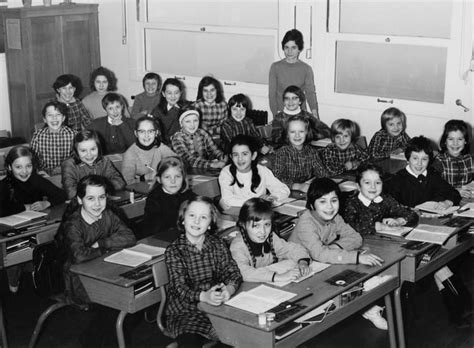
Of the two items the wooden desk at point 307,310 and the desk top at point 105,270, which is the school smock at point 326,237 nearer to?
the wooden desk at point 307,310

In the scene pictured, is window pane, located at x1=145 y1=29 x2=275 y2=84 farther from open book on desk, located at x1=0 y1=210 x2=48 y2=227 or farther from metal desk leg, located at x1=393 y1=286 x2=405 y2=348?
metal desk leg, located at x1=393 y1=286 x2=405 y2=348

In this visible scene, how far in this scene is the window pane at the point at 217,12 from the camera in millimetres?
8695

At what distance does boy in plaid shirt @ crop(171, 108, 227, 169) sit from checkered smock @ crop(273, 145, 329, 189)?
23.7 inches

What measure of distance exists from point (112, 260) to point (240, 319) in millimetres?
1054

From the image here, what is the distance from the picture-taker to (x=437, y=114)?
761cm

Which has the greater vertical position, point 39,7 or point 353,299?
point 39,7

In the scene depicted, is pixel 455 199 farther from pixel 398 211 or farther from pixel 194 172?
pixel 194 172

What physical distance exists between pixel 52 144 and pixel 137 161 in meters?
0.90

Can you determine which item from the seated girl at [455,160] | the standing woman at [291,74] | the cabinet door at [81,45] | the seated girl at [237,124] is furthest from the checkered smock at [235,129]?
the cabinet door at [81,45]

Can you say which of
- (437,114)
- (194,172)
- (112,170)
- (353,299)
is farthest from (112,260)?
(437,114)

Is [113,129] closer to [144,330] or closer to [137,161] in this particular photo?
[137,161]

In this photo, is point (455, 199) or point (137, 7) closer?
point (455, 199)

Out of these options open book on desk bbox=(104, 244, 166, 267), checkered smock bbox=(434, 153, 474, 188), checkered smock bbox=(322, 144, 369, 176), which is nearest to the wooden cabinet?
checkered smock bbox=(322, 144, 369, 176)

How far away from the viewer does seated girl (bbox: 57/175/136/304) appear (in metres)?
4.34
